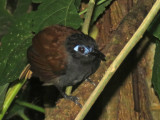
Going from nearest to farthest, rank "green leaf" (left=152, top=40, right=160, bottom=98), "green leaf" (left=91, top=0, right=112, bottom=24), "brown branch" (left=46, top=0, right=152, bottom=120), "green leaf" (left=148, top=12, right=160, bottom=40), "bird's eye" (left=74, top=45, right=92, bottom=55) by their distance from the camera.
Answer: "brown branch" (left=46, top=0, right=152, bottom=120) → "green leaf" (left=148, top=12, right=160, bottom=40) → "green leaf" (left=152, top=40, right=160, bottom=98) → "bird's eye" (left=74, top=45, right=92, bottom=55) → "green leaf" (left=91, top=0, right=112, bottom=24)

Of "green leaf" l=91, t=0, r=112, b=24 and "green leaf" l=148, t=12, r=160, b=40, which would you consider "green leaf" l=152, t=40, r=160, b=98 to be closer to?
"green leaf" l=148, t=12, r=160, b=40

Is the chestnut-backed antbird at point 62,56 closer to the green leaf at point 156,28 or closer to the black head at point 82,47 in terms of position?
the black head at point 82,47

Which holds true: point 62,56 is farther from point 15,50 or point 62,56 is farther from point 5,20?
point 5,20

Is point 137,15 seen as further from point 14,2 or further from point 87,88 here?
point 14,2

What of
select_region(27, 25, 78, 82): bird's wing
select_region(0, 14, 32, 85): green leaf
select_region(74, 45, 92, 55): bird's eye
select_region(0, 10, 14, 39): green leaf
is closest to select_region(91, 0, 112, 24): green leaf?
select_region(27, 25, 78, 82): bird's wing

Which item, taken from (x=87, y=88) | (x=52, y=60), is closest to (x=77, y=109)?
(x=87, y=88)

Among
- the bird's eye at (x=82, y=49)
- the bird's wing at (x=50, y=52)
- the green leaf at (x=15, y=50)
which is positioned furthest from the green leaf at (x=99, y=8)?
the green leaf at (x=15, y=50)

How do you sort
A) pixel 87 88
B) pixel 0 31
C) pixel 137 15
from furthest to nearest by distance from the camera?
pixel 0 31, pixel 137 15, pixel 87 88
